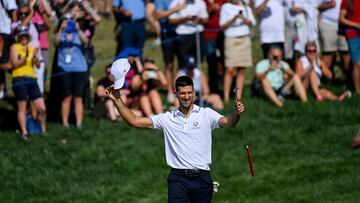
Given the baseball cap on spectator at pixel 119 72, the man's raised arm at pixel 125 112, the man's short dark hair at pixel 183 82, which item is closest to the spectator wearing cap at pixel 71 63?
the man's raised arm at pixel 125 112

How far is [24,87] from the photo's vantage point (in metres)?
15.8

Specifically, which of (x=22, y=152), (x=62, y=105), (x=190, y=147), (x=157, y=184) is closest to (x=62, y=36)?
(x=62, y=105)

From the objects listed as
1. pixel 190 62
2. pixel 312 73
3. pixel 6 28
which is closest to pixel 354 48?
pixel 312 73

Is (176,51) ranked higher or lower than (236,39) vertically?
lower

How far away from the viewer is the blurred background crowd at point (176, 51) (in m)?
16.2

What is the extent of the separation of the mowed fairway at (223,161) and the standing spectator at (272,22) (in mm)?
1187

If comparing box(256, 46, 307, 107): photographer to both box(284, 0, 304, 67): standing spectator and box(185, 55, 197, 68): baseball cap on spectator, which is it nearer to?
box(284, 0, 304, 67): standing spectator

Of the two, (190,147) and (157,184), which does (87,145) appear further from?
(190,147)

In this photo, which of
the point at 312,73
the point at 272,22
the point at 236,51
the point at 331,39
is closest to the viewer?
the point at 236,51

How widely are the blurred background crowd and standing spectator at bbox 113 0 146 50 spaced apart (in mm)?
18

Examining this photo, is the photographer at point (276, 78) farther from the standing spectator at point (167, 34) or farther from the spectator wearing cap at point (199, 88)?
the standing spectator at point (167, 34)

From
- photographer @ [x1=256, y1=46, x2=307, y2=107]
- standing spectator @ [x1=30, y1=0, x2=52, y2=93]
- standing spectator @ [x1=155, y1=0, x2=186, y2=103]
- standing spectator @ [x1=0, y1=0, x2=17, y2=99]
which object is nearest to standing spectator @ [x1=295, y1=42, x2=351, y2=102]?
photographer @ [x1=256, y1=46, x2=307, y2=107]

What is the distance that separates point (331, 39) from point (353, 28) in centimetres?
95

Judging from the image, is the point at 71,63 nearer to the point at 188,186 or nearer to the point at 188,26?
the point at 188,26
